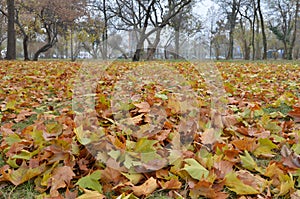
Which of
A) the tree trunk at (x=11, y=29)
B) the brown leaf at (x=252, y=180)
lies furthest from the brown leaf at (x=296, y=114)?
the tree trunk at (x=11, y=29)

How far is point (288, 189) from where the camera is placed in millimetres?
1094

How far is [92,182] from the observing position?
3.68 ft

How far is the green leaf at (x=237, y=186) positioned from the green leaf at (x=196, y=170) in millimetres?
93

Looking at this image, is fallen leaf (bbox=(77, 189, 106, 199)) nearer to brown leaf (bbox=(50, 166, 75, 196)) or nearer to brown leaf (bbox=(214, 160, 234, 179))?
brown leaf (bbox=(50, 166, 75, 196))

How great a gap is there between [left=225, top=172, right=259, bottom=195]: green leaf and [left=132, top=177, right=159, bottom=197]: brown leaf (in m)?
0.30

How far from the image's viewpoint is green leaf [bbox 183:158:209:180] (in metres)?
1.14

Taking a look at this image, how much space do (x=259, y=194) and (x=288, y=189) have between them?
4.5 inches

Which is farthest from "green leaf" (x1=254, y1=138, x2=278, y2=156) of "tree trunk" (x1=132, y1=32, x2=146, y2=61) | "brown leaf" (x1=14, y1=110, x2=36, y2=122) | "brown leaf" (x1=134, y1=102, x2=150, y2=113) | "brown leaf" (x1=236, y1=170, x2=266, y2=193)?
"tree trunk" (x1=132, y1=32, x2=146, y2=61)

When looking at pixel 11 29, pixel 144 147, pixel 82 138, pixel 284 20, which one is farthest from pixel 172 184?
pixel 284 20

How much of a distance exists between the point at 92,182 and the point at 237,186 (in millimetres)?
585

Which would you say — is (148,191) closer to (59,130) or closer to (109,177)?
(109,177)

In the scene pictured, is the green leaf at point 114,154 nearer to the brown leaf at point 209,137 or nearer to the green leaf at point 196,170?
the green leaf at point 196,170

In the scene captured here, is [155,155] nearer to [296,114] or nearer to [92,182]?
[92,182]

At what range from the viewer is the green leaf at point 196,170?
114cm
